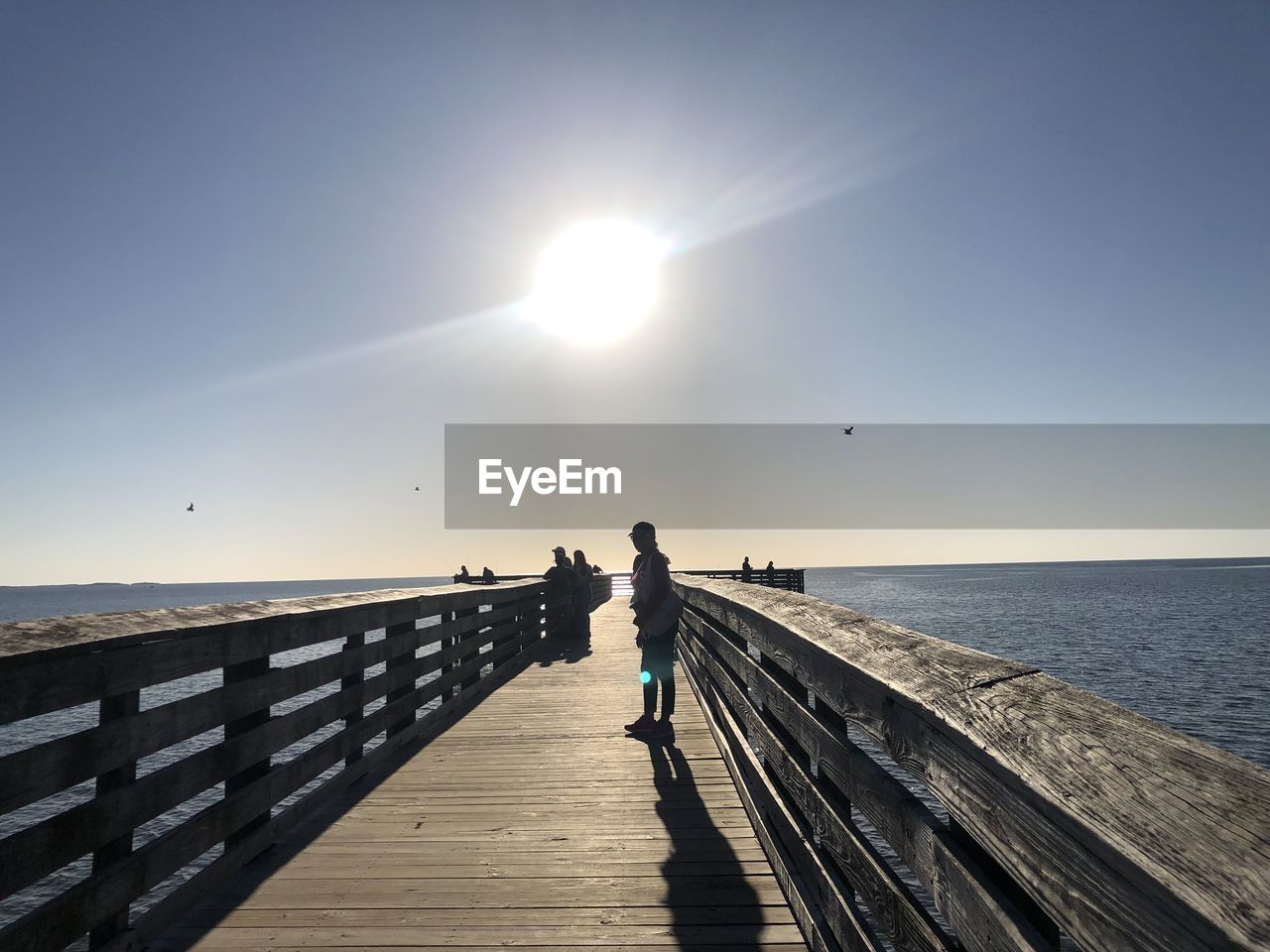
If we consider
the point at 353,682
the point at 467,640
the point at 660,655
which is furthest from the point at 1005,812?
the point at 467,640

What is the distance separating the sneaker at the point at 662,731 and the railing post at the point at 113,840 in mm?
4371

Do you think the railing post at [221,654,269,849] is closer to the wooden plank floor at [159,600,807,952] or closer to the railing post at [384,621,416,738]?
the wooden plank floor at [159,600,807,952]

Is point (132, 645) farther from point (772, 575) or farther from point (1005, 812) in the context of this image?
point (772, 575)

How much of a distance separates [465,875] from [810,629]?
85.7 inches

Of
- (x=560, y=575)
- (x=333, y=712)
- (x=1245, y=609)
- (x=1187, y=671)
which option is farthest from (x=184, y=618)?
(x=1245, y=609)

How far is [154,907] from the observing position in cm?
314

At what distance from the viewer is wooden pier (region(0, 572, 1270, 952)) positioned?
1.18 metres

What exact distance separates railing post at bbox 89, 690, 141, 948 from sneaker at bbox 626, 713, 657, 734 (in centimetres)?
443

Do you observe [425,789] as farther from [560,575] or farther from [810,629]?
[560,575]

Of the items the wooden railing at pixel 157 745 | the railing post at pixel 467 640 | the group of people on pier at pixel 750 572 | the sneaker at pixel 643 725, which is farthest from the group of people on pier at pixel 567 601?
the group of people on pier at pixel 750 572

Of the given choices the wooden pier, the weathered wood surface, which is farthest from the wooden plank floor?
the weathered wood surface

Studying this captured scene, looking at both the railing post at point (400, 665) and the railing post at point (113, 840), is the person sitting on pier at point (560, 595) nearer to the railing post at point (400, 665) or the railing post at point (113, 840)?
the railing post at point (400, 665)

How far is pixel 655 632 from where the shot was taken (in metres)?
6.73

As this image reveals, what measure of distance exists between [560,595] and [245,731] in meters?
12.0
